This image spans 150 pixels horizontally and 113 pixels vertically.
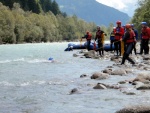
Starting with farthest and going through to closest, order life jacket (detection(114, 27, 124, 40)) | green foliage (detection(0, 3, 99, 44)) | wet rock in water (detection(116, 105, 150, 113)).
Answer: green foliage (detection(0, 3, 99, 44)), life jacket (detection(114, 27, 124, 40)), wet rock in water (detection(116, 105, 150, 113))

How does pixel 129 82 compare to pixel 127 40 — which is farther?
pixel 127 40

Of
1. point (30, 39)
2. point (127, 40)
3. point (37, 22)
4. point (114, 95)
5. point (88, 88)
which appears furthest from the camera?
point (37, 22)

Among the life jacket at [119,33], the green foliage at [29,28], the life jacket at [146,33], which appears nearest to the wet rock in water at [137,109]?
the life jacket at [119,33]

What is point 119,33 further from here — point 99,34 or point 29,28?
point 29,28

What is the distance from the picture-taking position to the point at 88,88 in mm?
11703

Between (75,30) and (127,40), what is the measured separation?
181540 millimetres

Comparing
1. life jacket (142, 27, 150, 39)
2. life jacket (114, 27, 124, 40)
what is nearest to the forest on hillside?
life jacket (142, 27, 150, 39)

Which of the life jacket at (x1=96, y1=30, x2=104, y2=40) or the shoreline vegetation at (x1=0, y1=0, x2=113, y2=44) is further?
the shoreline vegetation at (x1=0, y1=0, x2=113, y2=44)

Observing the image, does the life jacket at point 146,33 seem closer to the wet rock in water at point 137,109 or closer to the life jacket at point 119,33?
the life jacket at point 119,33

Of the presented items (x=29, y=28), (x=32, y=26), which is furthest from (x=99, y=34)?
(x=32, y=26)

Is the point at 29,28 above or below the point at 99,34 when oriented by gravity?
above

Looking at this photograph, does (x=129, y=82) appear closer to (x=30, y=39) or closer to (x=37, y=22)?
(x=30, y=39)

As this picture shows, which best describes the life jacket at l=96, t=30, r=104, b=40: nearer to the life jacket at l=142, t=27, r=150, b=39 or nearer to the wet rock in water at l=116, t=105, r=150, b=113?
the life jacket at l=142, t=27, r=150, b=39

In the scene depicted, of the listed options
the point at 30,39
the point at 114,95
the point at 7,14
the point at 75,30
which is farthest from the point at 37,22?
the point at 114,95
